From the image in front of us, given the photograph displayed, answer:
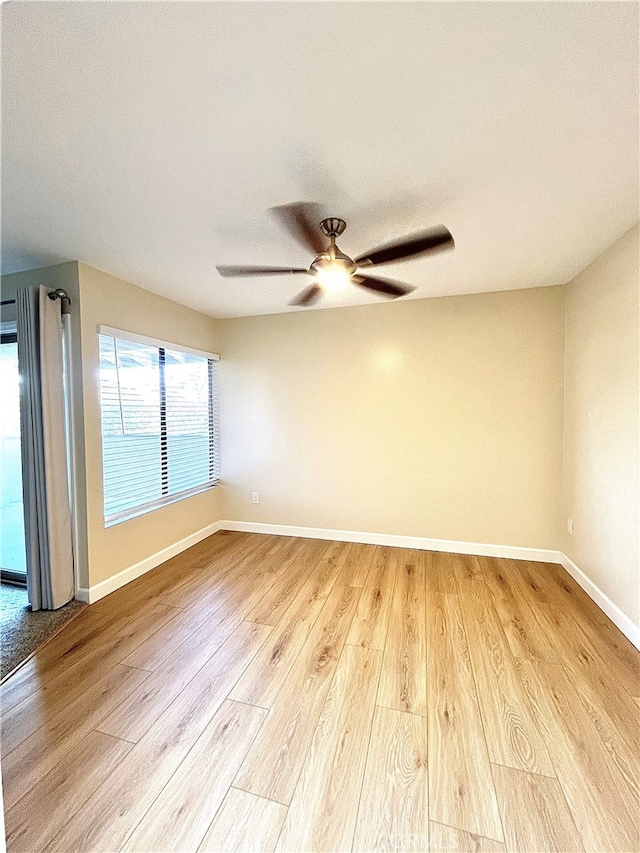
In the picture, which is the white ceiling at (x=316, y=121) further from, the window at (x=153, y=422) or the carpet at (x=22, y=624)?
the carpet at (x=22, y=624)

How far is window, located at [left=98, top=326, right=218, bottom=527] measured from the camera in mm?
2750

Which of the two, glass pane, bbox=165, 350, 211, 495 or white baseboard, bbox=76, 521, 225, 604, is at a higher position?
A: glass pane, bbox=165, 350, 211, 495

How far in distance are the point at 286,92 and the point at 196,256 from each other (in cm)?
139

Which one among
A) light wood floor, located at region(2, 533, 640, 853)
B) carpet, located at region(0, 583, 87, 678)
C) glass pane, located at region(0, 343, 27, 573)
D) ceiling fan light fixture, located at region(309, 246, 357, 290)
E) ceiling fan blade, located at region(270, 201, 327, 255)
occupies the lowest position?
light wood floor, located at region(2, 533, 640, 853)

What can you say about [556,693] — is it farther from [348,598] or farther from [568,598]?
[348,598]

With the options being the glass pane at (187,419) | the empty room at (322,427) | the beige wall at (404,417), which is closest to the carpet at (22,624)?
the empty room at (322,427)

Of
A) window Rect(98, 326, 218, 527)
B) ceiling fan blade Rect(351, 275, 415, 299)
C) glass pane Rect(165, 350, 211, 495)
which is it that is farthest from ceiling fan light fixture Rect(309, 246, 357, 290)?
glass pane Rect(165, 350, 211, 495)

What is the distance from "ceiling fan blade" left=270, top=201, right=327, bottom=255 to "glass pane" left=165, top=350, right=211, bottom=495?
202 centimetres

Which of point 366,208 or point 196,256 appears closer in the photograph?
point 366,208

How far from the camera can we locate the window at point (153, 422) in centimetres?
275

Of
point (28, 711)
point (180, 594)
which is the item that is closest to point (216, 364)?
point (180, 594)

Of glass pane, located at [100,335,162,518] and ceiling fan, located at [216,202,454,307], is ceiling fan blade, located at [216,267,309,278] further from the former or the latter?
glass pane, located at [100,335,162,518]

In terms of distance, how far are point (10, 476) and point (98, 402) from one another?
1.12m

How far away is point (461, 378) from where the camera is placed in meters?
3.27
